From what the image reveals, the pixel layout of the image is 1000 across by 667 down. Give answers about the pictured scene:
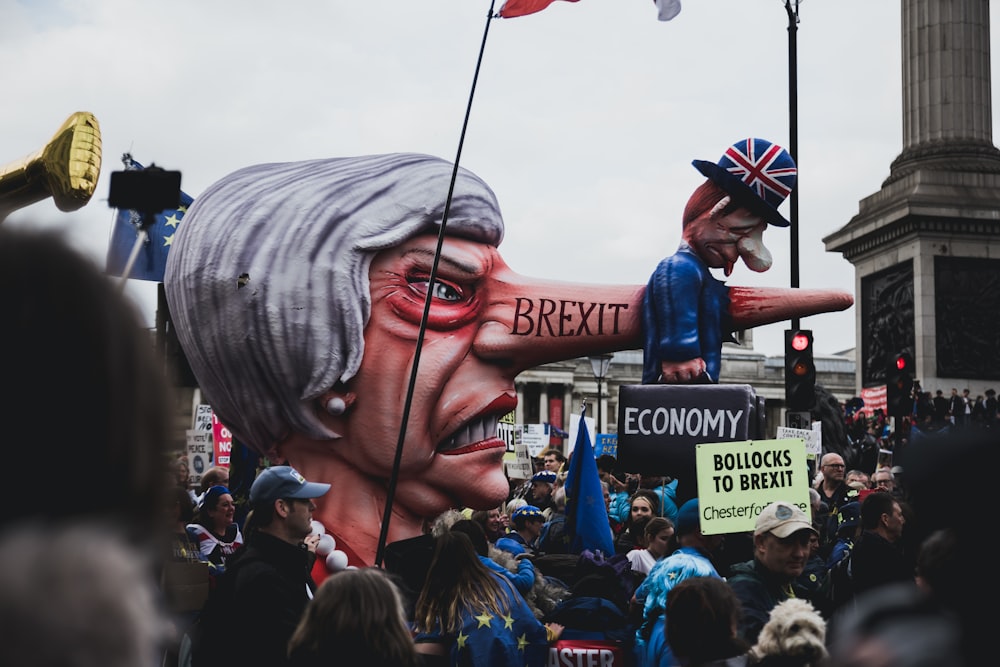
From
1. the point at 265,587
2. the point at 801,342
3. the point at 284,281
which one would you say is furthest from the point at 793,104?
the point at 265,587

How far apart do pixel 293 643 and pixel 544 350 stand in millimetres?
4802

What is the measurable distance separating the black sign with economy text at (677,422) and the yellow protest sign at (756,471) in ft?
1.79

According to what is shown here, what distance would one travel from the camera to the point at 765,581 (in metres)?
5.57

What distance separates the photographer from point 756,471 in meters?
7.51

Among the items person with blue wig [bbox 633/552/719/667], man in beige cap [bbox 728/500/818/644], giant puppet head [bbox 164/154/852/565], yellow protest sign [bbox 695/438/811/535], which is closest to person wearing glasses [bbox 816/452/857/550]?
giant puppet head [bbox 164/154/852/565]

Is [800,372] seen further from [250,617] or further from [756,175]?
[250,617]

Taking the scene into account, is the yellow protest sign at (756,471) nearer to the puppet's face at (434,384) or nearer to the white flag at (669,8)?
the puppet's face at (434,384)

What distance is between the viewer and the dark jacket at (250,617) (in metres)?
4.44

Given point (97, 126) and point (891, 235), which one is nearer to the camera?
point (97, 126)

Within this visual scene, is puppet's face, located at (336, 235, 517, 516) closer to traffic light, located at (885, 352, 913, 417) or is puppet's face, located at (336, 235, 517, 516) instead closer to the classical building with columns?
traffic light, located at (885, 352, 913, 417)

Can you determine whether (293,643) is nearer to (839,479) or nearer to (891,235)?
(839,479)

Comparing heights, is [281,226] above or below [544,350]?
above

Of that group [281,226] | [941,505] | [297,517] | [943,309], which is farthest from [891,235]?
[941,505]

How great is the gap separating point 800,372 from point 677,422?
791 centimetres
